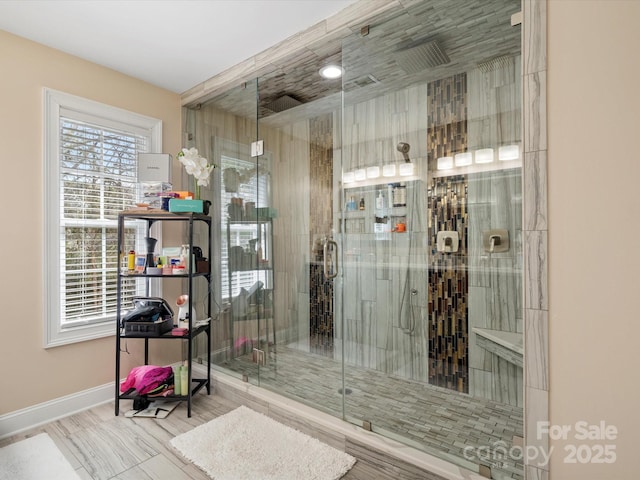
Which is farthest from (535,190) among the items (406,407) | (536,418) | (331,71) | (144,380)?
(144,380)

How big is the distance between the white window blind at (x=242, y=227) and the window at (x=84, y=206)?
2.48ft

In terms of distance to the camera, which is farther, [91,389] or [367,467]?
[91,389]

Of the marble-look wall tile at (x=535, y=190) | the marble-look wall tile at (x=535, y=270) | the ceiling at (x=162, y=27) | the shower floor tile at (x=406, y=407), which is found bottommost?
the shower floor tile at (x=406, y=407)

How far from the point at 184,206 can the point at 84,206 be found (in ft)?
2.57

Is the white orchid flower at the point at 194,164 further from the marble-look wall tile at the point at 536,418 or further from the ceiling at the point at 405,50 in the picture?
the marble-look wall tile at the point at 536,418

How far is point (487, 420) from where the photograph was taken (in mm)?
1860

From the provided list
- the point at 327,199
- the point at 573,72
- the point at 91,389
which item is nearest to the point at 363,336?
the point at 327,199

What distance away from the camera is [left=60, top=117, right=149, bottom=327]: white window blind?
8.23 feet

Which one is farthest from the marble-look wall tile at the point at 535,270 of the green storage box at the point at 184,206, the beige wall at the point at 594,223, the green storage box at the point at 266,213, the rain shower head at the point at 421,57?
the green storage box at the point at 184,206

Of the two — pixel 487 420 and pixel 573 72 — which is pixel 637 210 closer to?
pixel 573 72

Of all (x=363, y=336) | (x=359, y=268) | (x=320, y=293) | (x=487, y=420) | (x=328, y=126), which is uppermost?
(x=328, y=126)

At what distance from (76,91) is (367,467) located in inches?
127

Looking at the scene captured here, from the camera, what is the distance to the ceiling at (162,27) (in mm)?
1989

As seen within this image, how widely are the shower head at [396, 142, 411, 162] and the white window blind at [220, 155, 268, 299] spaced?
3.69 ft
